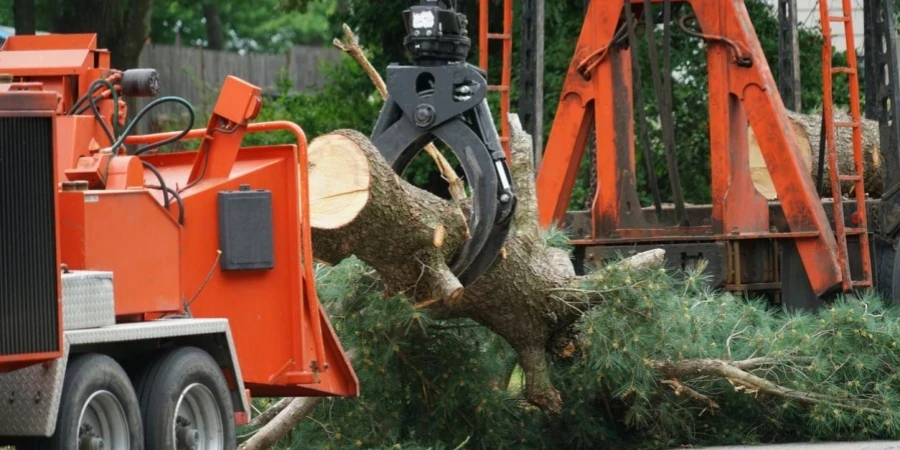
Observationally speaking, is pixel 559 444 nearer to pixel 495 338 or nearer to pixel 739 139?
pixel 495 338

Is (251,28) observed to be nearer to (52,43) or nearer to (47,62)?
(52,43)

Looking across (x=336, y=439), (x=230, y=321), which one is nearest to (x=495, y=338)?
(x=336, y=439)

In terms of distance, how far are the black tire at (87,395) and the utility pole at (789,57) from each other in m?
9.69

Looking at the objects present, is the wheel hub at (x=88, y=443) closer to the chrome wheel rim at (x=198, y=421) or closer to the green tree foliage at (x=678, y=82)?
the chrome wheel rim at (x=198, y=421)

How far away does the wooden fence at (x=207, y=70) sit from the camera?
25.5 m

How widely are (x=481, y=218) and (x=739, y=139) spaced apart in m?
4.23

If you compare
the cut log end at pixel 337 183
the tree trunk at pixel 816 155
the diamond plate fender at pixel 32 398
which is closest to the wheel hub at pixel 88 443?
the diamond plate fender at pixel 32 398

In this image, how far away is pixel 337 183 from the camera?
6.88 meters

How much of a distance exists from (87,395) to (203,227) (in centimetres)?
126

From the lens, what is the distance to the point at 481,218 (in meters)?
7.27

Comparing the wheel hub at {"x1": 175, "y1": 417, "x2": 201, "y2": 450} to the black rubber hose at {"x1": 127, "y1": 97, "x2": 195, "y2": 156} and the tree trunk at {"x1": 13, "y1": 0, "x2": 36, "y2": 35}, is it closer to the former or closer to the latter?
the black rubber hose at {"x1": 127, "y1": 97, "x2": 195, "y2": 156}

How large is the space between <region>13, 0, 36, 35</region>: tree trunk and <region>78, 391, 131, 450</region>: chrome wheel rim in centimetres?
1330

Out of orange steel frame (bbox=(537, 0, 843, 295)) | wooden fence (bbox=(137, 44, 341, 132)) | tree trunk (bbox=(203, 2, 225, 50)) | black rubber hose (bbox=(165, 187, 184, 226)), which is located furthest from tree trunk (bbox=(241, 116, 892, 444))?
tree trunk (bbox=(203, 2, 225, 50))

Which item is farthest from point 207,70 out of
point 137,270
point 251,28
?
point 137,270
